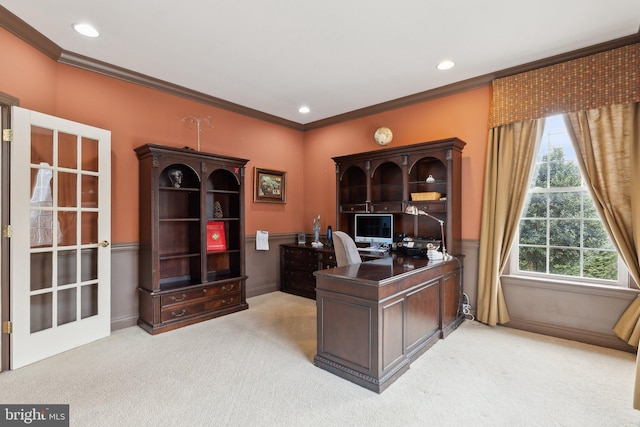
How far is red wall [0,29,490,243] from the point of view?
304cm

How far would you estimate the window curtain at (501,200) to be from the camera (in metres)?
3.34

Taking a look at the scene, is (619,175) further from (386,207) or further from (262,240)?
(262,240)

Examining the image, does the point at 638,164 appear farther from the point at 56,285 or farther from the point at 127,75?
the point at 56,285

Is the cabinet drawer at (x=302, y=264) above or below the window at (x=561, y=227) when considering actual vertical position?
below

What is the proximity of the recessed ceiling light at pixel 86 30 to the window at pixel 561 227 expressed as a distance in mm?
4490

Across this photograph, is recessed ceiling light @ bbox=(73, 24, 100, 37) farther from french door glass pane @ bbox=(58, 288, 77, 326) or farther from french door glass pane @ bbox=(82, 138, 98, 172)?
french door glass pane @ bbox=(58, 288, 77, 326)

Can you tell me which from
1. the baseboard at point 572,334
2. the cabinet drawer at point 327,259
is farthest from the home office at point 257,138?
the cabinet drawer at point 327,259

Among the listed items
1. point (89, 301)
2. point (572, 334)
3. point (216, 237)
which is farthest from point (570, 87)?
point (89, 301)

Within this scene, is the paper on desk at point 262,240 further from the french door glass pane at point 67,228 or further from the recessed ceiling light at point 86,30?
the recessed ceiling light at point 86,30

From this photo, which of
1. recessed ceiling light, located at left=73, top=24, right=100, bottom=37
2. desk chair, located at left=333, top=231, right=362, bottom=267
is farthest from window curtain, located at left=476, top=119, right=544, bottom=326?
recessed ceiling light, located at left=73, top=24, right=100, bottom=37

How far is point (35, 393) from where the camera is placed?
87.0 inches

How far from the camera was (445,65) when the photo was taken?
334 centimetres

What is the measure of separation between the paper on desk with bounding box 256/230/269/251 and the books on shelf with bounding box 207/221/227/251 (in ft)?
2.11

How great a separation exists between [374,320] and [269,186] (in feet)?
10.7
